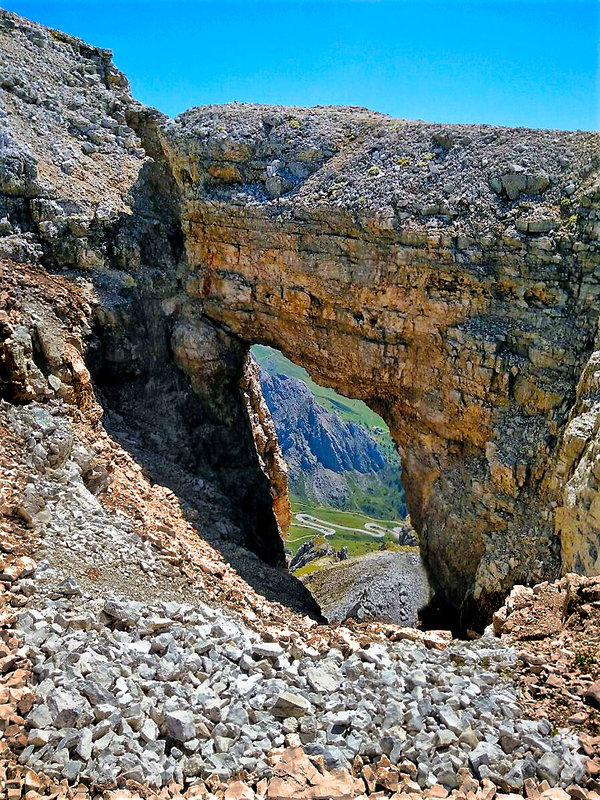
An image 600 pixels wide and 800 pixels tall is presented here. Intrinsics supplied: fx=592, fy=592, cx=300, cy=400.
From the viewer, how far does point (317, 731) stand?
31.6 ft

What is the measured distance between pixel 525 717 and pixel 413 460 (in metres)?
16.6

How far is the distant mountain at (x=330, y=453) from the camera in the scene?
14412 cm

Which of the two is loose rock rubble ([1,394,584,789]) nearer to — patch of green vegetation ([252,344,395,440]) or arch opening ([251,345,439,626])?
arch opening ([251,345,439,626])

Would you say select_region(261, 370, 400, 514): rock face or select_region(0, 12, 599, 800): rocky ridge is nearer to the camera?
select_region(0, 12, 599, 800): rocky ridge

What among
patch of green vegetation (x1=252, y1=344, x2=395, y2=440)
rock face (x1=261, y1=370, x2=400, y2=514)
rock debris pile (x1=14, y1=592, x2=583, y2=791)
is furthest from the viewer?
patch of green vegetation (x1=252, y1=344, x2=395, y2=440)

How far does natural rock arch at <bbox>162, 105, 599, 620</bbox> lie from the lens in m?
20.7

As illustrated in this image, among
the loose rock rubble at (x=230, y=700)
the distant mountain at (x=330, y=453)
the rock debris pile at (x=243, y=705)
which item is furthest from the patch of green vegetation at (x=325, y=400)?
the rock debris pile at (x=243, y=705)

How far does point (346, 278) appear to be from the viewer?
24.1 metres

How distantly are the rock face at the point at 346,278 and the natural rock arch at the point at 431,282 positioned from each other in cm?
8

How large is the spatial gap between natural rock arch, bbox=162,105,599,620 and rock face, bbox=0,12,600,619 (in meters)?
0.08

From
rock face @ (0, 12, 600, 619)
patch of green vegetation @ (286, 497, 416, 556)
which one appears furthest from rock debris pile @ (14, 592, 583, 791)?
patch of green vegetation @ (286, 497, 416, 556)

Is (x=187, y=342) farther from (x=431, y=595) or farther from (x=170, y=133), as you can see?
Answer: (x=431, y=595)

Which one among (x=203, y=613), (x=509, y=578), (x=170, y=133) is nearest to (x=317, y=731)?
(x=203, y=613)

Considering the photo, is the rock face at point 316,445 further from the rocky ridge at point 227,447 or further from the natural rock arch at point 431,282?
the natural rock arch at point 431,282
